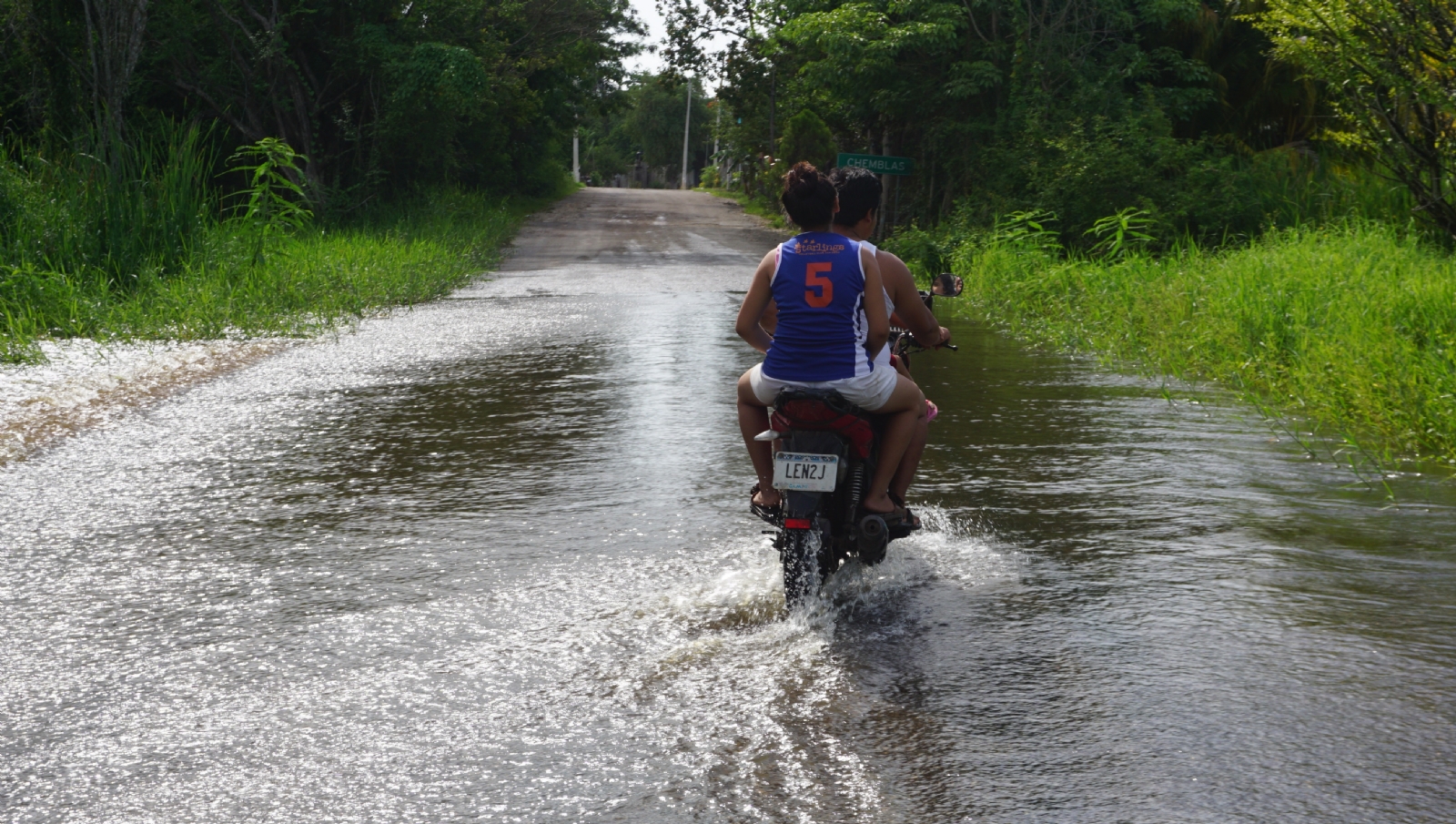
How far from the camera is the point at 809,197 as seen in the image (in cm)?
533

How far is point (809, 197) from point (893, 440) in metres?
0.97

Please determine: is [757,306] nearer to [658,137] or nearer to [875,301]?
[875,301]

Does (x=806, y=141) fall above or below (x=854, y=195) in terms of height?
below

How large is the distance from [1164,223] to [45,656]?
698 inches

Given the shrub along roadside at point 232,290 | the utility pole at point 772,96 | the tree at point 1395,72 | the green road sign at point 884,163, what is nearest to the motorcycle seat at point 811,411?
the shrub along roadside at point 232,290

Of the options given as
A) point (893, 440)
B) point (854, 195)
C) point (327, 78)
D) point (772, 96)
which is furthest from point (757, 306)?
point (772, 96)

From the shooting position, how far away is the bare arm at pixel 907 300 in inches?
218

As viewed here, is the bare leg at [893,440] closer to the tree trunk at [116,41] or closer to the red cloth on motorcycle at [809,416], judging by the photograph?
the red cloth on motorcycle at [809,416]

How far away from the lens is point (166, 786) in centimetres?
371

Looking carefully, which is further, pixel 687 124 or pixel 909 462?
pixel 687 124

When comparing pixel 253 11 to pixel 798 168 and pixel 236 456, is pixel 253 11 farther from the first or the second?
pixel 798 168

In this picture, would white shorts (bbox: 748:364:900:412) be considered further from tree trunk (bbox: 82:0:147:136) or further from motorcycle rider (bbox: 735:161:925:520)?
tree trunk (bbox: 82:0:147:136)

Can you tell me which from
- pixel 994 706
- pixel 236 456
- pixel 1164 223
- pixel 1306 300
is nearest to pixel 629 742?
pixel 994 706

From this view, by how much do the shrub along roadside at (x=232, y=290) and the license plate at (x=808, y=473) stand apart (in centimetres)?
864
